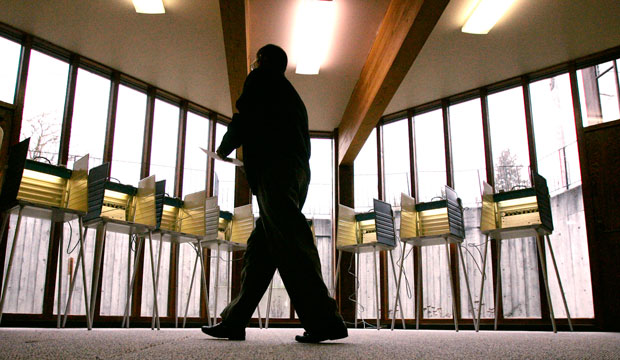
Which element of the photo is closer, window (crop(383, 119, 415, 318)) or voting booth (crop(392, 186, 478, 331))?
voting booth (crop(392, 186, 478, 331))

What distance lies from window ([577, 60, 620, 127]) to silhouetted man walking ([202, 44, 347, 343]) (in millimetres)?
4797

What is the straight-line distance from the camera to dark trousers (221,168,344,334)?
6.33 ft

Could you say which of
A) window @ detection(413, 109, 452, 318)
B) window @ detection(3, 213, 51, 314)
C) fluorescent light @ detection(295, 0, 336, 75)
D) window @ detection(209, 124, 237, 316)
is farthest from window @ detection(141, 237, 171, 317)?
window @ detection(413, 109, 452, 318)

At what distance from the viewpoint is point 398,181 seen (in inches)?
283

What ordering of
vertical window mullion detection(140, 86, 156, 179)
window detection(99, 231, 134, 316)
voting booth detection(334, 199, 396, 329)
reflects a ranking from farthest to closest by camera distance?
vertical window mullion detection(140, 86, 156, 179) → window detection(99, 231, 134, 316) → voting booth detection(334, 199, 396, 329)

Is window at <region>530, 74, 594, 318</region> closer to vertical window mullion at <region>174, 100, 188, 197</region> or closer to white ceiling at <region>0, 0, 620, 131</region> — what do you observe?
white ceiling at <region>0, 0, 620, 131</region>

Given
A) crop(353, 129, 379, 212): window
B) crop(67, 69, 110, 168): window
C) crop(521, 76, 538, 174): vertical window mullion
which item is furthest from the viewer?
crop(353, 129, 379, 212): window

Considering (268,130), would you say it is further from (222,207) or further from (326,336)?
(222,207)

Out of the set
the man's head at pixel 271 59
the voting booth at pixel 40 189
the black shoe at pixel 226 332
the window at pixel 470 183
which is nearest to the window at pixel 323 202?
the window at pixel 470 183

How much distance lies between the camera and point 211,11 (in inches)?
195

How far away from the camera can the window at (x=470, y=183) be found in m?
6.25

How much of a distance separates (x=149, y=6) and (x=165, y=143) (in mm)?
2273

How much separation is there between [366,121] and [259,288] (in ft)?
13.4

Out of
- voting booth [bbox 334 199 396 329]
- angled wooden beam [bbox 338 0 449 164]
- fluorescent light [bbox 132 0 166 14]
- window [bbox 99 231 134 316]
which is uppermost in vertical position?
fluorescent light [bbox 132 0 166 14]
